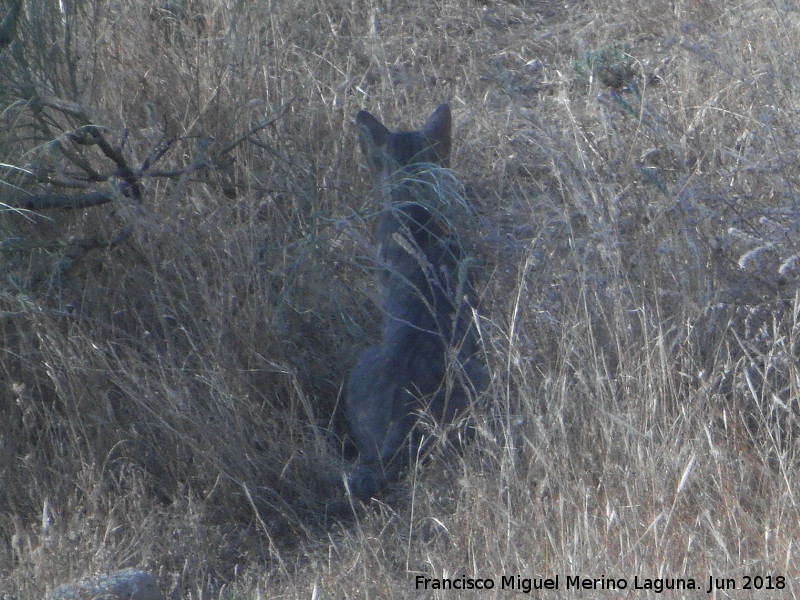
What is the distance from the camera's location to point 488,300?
450 cm

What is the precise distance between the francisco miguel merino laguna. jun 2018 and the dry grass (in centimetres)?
2

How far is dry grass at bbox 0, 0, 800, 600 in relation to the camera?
128 inches

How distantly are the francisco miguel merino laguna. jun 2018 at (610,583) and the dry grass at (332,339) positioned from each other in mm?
23

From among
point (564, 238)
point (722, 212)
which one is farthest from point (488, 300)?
point (722, 212)

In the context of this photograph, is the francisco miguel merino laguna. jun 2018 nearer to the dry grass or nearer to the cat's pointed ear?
the dry grass

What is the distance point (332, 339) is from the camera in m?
4.83

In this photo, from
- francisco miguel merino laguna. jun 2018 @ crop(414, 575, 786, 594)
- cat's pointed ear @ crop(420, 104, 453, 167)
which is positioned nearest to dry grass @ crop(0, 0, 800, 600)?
francisco miguel merino laguna. jun 2018 @ crop(414, 575, 786, 594)

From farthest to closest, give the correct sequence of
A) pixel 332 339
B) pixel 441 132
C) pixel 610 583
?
pixel 441 132, pixel 332 339, pixel 610 583

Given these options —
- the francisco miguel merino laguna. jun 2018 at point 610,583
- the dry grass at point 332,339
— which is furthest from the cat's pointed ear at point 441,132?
the francisco miguel merino laguna. jun 2018 at point 610,583

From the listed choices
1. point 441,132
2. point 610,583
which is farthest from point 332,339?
point 610,583

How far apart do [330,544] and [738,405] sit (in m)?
1.51

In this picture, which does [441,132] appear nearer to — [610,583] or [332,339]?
[332,339]

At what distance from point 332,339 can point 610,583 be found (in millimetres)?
2232

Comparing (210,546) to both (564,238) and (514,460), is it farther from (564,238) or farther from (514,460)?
(564,238)
